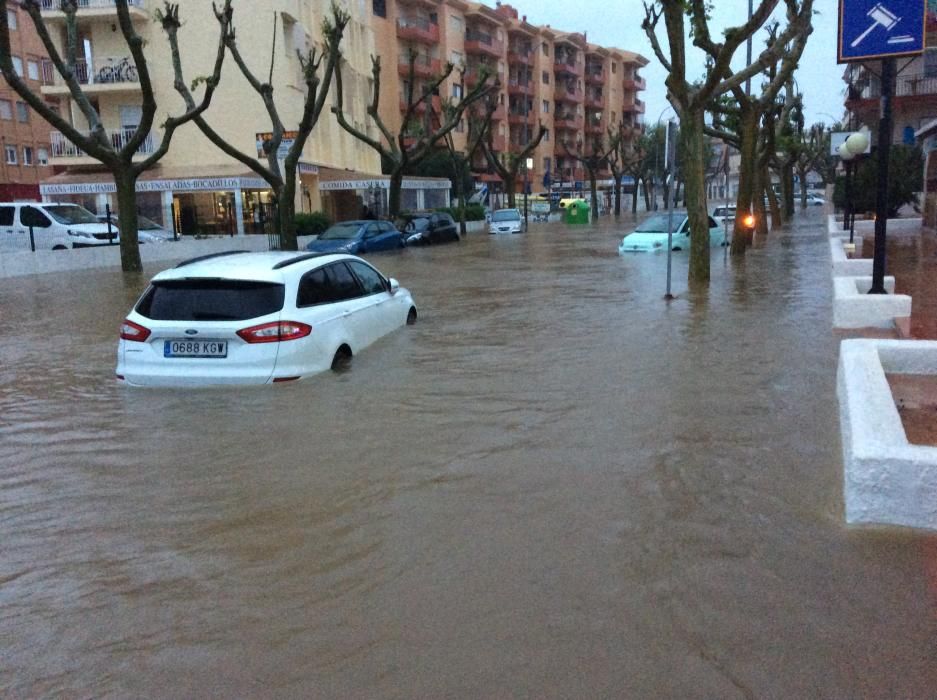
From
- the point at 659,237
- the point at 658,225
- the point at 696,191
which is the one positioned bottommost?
the point at 659,237

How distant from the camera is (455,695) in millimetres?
3430

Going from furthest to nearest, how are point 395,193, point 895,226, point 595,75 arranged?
point 595,75 < point 395,193 < point 895,226

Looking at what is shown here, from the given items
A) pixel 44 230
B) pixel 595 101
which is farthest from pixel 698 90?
pixel 595 101

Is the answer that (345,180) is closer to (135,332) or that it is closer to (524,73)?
(135,332)

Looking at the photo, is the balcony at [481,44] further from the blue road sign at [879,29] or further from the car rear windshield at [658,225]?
the blue road sign at [879,29]

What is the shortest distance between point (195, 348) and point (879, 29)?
7402mm

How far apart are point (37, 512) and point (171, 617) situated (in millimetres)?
2015

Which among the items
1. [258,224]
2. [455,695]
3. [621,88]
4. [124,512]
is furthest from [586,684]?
[621,88]

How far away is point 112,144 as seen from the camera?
1614 inches

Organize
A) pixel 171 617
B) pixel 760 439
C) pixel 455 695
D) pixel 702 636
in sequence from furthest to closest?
pixel 760 439 → pixel 171 617 → pixel 702 636 → pixel 455 695

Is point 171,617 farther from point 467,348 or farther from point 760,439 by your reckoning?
point 467,348

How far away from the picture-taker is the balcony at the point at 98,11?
39.0 meters

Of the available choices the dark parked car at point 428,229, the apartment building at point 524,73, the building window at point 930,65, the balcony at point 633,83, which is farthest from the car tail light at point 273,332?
the balcony at point 633,83

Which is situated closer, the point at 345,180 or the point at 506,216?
the point at 345,180
